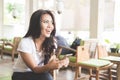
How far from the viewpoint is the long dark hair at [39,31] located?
181cm

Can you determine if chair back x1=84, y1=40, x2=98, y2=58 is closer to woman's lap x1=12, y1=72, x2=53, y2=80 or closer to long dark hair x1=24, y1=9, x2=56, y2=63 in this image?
long dark hair x1=24, y1=9, x2=56, y2=63

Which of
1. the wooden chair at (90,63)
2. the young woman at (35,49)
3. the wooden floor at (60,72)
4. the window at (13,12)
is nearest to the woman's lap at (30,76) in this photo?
the young woman at (35,49)

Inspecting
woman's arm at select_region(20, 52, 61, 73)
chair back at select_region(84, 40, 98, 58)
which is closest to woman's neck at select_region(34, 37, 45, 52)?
woman's arm at select_region(20, 52, 61, 73)

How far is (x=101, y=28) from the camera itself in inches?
245

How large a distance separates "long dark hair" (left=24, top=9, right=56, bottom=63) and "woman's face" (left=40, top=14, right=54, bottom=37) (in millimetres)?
25

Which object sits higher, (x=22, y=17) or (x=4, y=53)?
(x=22, y=17)

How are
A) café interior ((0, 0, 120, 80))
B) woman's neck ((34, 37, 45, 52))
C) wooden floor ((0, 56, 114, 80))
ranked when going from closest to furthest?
woman's neck ((34, 37, 45, 52)), wooden floor ((0, 56, 114, 80)), café interior ((0, 0, 120, 80))

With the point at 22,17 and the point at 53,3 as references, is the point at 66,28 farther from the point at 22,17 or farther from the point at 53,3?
the point at 22,17

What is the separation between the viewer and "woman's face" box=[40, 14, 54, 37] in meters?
1.82

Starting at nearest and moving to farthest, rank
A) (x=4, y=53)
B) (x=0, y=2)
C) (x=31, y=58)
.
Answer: (x=31, y=58), (x=4, y=53), (x=0, y=2)

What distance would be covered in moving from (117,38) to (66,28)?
6.57 feet

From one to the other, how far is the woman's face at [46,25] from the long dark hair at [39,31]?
2 cm

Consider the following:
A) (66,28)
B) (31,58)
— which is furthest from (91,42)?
(31,58)

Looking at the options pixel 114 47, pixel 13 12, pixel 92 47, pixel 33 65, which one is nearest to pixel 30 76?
pixel 33 65
